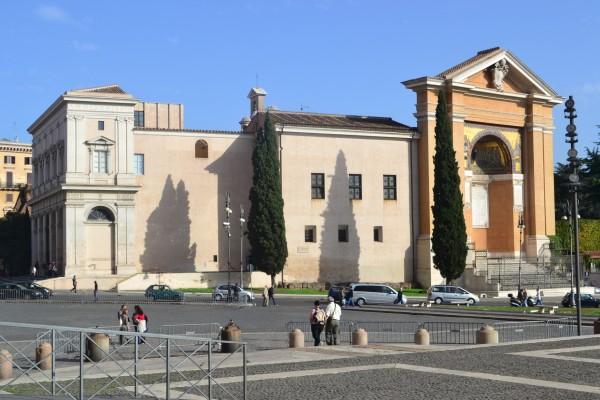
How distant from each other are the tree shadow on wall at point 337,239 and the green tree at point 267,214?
431 cm

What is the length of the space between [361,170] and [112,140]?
17116mm

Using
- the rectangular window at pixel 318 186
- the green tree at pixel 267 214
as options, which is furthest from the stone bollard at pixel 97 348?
the rectangular window at pixel 318 186

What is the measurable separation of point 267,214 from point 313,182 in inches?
A: 224

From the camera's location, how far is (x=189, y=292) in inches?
2163

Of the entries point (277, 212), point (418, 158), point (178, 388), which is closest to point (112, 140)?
point (277, 212)

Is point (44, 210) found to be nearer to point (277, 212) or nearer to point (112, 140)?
point (112, 140)

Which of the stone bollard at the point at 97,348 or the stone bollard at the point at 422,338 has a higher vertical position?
the stone bollard at the point at 97,348

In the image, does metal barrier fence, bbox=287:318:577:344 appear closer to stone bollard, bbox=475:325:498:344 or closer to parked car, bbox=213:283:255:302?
stone bollard, bbox=475:325:498:344

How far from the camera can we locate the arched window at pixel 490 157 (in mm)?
67125

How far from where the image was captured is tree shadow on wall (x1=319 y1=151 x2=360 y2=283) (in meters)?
60.9

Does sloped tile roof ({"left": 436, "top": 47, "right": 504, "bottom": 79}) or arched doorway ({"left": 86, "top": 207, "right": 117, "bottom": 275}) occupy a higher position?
sloped tile roof ({"left": 436, "top": 47, "right": 504, "bottom": 79})

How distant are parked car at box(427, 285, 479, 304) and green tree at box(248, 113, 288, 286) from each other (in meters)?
10.8

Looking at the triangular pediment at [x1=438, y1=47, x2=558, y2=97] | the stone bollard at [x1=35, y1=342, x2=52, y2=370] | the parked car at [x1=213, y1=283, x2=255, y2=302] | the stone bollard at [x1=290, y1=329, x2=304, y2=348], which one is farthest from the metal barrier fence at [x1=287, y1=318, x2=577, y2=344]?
the triangular pediment at [x1=438, y1=47, x2=558, y2=97]

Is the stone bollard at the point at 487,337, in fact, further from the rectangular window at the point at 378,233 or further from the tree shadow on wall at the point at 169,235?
the rectangular window at the point at 378,233
